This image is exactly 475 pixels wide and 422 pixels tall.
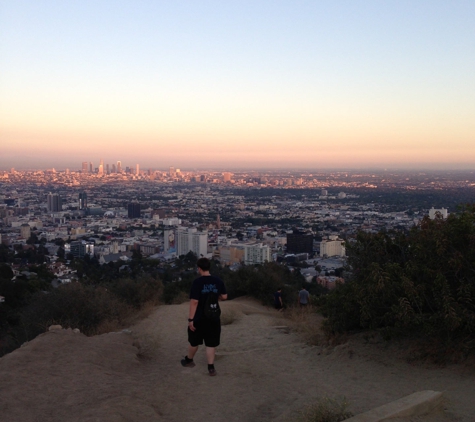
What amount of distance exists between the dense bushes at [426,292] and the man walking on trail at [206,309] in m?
1.95

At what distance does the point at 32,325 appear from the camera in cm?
848

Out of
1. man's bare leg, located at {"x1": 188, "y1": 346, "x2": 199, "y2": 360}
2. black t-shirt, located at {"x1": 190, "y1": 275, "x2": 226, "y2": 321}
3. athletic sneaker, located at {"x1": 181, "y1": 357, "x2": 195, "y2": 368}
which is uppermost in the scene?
black t-shirt, located at {"x1": 190, "y1": 275, "x2": 226, "y2": 321}

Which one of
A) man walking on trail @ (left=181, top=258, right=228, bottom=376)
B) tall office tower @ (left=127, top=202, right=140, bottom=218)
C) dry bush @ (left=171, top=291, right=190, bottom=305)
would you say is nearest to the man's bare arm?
man walking on trail @ (left=181, top=258, right=228, bottom=376)

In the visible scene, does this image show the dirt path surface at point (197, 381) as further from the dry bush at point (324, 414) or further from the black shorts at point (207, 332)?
the black shorts at point (207, 332)

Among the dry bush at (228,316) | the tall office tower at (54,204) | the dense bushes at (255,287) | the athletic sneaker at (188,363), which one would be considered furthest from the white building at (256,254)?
the tall office tower at (54,204)

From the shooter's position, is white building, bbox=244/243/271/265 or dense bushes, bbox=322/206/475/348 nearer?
dense bushes, bbox=322/206/475/348

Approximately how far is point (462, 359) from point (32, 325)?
677 cm

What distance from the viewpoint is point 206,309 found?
524cm

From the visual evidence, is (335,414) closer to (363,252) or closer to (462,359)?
(462,359)

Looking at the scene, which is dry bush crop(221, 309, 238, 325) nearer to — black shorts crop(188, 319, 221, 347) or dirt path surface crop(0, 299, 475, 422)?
dirt path surface crop(0, 299, 475, 422)

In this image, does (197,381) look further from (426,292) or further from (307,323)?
(307,323)

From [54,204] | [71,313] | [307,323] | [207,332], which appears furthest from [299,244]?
[54,204]

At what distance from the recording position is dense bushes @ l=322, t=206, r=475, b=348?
554cm

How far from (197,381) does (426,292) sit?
117 inches
